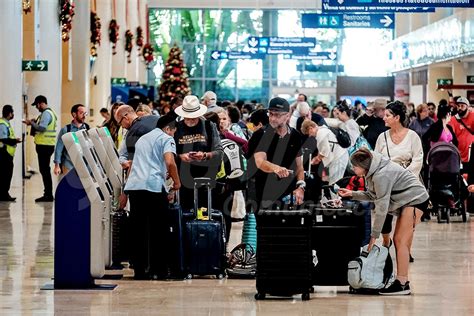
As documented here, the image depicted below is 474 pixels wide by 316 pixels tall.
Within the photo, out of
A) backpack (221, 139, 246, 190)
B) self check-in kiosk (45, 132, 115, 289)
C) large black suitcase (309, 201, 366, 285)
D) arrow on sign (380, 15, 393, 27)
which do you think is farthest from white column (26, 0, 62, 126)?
large black suitcase (309, 201, 366, 285)

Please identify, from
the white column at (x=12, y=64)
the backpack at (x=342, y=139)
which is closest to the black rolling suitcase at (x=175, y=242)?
the backpack at (x=342, y=139)

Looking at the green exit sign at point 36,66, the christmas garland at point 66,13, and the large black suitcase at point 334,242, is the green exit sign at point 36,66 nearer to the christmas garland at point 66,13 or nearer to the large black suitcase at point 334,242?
the christmas garland at point 66,13

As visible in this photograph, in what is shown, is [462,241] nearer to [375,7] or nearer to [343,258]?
[343,258]

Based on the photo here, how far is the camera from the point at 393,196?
11461mm

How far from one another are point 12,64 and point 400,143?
15.3 metres

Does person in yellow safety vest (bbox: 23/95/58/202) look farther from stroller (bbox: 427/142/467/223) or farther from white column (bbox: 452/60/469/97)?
white column (bbox: 452/60/469/97)

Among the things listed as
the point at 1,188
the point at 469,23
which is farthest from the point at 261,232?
the point at 469,23

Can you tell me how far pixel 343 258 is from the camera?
11.6m

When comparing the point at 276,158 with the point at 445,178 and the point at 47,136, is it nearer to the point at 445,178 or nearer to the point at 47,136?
the point at 445,178

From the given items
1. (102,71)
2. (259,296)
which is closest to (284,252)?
(259,296)

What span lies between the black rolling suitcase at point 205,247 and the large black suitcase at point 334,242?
1.26 metres

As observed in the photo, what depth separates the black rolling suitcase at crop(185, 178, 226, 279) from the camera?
12523 mm

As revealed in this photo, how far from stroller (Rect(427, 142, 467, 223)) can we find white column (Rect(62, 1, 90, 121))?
62.1ft

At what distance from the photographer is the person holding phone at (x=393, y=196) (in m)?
11.1
